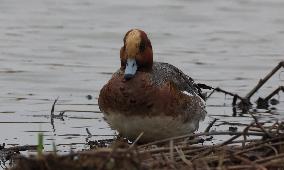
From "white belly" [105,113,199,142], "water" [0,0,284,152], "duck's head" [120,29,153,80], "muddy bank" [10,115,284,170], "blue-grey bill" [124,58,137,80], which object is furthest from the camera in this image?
"water" [0,0,284,152]

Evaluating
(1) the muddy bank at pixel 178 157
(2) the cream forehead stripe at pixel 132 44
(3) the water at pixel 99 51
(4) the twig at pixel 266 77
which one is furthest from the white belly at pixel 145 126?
(4) the twig at pixel 266 77

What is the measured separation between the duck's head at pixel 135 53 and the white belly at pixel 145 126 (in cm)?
35

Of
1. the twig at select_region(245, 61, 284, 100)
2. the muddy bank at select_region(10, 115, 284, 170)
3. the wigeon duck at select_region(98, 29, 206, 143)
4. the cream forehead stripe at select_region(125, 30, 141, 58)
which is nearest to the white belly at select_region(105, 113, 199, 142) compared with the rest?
the wigeon duck at select_region(98, 29, 206, 143)

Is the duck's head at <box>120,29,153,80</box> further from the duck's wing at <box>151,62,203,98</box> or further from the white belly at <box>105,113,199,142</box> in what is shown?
the white belly at <box>105,113,199,142</box>

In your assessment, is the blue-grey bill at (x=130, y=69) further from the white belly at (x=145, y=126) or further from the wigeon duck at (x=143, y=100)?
the white belly at (x=145, y=126)

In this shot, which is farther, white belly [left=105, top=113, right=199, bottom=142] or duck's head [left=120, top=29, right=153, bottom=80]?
duck's head [left=120, top=29, right=153, bottom=80]

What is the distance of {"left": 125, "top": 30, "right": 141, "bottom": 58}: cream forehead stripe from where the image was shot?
691cm

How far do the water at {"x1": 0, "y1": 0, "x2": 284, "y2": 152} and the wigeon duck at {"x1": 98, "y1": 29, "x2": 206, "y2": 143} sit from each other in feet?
2.91

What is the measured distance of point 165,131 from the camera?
6.79 metres

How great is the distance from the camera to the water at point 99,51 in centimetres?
892

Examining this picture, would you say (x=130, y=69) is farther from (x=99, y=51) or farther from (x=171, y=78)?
(x=99, y=51)

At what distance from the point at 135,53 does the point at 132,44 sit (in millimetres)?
70

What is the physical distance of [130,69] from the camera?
6.83 m

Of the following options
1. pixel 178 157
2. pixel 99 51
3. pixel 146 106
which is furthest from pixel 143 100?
pixel 99 51
